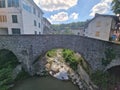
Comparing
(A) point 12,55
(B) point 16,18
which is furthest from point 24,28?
(A) point 12,55

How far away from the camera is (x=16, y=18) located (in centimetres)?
2197

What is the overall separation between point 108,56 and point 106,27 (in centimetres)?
1431

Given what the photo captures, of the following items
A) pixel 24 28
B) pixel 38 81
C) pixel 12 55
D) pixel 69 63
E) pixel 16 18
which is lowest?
pixel 38 81

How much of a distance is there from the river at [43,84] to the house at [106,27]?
480 inches

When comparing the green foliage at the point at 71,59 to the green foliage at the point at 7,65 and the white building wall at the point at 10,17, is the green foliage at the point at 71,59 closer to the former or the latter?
the green foliage at the point at 7,65

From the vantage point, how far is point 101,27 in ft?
83.3

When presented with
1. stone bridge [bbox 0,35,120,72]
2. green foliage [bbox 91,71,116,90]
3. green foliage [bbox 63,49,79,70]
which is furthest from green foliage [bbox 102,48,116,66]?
green foliage [bbox 63,49,79,70]

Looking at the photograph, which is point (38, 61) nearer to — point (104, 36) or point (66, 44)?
point (66, 44)

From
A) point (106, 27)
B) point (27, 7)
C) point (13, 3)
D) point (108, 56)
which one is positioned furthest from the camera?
point (106, 27)

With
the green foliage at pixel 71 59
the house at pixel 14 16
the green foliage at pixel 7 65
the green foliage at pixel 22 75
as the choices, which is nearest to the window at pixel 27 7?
the house at pixel 14 16

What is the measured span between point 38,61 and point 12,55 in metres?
3.97

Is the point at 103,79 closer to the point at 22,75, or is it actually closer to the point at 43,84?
the point at 43,84

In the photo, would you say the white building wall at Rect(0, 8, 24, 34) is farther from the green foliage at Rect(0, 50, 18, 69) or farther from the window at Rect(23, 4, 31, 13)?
the green foliage at Rect(0, 50, 18, 69)

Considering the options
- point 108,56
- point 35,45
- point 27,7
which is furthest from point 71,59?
point 27,7
